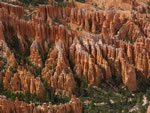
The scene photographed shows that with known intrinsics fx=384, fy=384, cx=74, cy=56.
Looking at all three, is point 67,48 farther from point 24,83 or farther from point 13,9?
point 24,83

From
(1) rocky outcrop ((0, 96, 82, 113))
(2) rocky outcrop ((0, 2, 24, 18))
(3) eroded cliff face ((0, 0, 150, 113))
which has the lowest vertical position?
(1) rocky outcrop ((0, 96, 82, 113))

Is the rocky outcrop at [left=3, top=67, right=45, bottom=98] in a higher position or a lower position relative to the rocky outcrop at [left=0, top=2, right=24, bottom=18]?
lower

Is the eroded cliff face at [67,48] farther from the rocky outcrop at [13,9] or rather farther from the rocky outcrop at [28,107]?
the rocky outcrop at [28,107]

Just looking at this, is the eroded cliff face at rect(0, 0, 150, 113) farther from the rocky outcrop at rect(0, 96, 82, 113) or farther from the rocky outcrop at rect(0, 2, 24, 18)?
the rocky outcrop at rect(0, 96, 82, 113)

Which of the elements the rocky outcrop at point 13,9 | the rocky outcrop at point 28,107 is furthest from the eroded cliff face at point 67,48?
the rocky outcrop at point 28,107

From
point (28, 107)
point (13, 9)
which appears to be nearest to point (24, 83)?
point (28, 107)

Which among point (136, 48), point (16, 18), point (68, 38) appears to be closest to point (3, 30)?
point (16, 18)

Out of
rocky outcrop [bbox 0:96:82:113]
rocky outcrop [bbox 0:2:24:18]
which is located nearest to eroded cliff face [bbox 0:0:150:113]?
rocky outcrop [bbox 0:2:24:18]

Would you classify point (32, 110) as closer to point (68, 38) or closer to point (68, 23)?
point (68, 38)

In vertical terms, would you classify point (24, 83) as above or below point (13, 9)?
below
